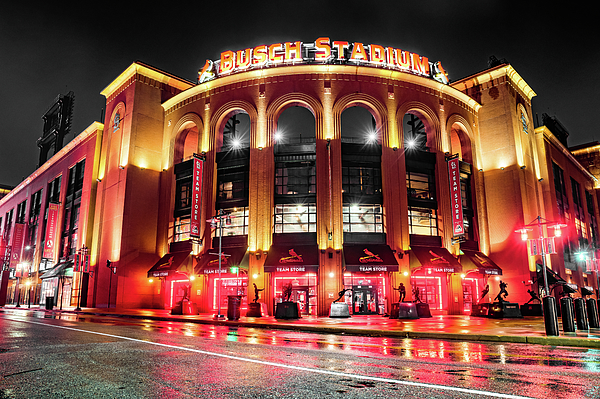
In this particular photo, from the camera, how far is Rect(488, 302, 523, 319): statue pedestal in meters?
26.0

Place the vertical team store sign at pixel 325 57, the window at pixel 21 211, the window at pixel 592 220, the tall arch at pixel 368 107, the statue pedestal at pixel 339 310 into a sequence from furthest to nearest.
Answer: the window at pixel 21 211 → the window at pixel 592 220 → the vertical team store sign at pixel 325 57 → the tall arch at pixel 368 107 → the statue pedestal at pixel 339 310

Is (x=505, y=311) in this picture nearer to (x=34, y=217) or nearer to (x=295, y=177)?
(x=295, y=177)

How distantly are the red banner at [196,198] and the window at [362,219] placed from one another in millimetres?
11622

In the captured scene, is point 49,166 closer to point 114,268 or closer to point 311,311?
point 114,268

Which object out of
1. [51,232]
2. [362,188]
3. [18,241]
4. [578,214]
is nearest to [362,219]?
[362,188]

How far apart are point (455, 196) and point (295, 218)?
12650 millimetres

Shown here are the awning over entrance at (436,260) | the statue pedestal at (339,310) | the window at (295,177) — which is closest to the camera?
the statue pedestal at (339,310)

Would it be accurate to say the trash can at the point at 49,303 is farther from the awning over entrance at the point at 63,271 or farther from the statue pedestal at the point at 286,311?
the statue pedestal at the point at 286,311

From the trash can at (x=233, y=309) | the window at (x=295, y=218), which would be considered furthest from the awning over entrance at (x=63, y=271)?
the trash can at (x=233, y=309)

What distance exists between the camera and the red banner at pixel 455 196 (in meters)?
33.0

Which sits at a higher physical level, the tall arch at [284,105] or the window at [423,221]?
the tall arch at [284,105]

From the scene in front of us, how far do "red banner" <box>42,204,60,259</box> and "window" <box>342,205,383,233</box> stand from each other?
1399 inches

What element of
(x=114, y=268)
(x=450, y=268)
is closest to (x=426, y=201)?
(x=450, y=268)

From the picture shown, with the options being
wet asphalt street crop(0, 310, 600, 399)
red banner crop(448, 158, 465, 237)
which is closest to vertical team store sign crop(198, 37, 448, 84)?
red banner crop(448, 158, 465, 237)
